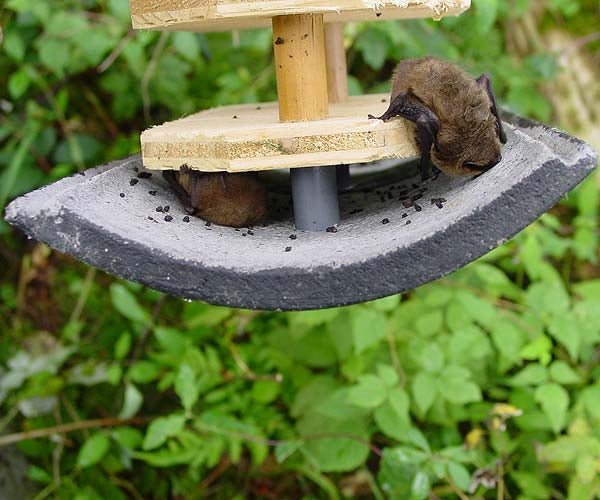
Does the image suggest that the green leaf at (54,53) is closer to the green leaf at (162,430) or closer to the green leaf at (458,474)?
the green leaf at (162,430)

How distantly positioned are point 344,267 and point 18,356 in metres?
1.99

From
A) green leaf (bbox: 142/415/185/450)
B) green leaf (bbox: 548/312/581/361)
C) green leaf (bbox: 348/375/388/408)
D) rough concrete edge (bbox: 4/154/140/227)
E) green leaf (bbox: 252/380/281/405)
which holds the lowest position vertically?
green leaf (bbox: 252/380/281/405)

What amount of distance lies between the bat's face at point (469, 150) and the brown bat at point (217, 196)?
14.4 inches

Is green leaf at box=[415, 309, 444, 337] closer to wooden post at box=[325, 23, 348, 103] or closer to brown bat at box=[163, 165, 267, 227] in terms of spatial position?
wooden post at box=[325, 23, 348, 103]

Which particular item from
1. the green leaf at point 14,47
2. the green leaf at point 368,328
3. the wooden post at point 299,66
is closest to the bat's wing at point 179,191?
the wooden post at point 299,66

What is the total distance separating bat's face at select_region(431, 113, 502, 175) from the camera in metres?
1.19

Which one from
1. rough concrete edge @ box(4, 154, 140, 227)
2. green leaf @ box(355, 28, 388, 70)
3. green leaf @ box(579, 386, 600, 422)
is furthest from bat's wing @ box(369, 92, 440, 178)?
green leaf @ box(355, 28, 388, 70)

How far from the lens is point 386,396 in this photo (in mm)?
1813

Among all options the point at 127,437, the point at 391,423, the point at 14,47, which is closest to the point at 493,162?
the point at 391,423

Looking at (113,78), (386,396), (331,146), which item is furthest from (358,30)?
(331,146)

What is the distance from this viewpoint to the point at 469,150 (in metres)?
1.20

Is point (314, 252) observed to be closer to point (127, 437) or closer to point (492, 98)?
point (492, 98)

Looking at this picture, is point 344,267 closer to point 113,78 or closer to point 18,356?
point 18,356

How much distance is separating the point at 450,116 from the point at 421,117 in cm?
9
